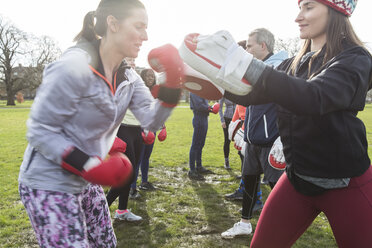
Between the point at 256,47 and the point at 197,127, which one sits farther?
the point at 197,127

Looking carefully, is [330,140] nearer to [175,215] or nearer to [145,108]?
[145,108]

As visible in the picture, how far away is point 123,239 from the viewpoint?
11.1ft

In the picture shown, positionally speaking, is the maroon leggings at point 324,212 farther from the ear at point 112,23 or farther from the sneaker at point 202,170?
the sneaker at point 202,170

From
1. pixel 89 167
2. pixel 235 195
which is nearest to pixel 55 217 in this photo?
pixel 89 167

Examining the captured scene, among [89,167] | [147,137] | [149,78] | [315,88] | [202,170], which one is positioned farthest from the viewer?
[202,170]

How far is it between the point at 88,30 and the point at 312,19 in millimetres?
1343

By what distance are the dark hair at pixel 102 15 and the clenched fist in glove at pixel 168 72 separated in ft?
1.04

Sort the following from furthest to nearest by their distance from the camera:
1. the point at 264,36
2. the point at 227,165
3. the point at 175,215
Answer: the point at 227,165
the point at 175,215
the point at 264,36

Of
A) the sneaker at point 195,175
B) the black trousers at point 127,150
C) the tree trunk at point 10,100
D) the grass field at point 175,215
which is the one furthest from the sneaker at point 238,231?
the tree trunk at point 10,100

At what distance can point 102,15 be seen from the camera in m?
1.76

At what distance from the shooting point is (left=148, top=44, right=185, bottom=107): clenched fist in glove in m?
1.59

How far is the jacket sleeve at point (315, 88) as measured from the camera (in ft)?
3.95

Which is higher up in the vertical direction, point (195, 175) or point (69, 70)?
point (69, 70)

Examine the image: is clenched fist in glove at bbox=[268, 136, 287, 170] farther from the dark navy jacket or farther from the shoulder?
the shoulder
